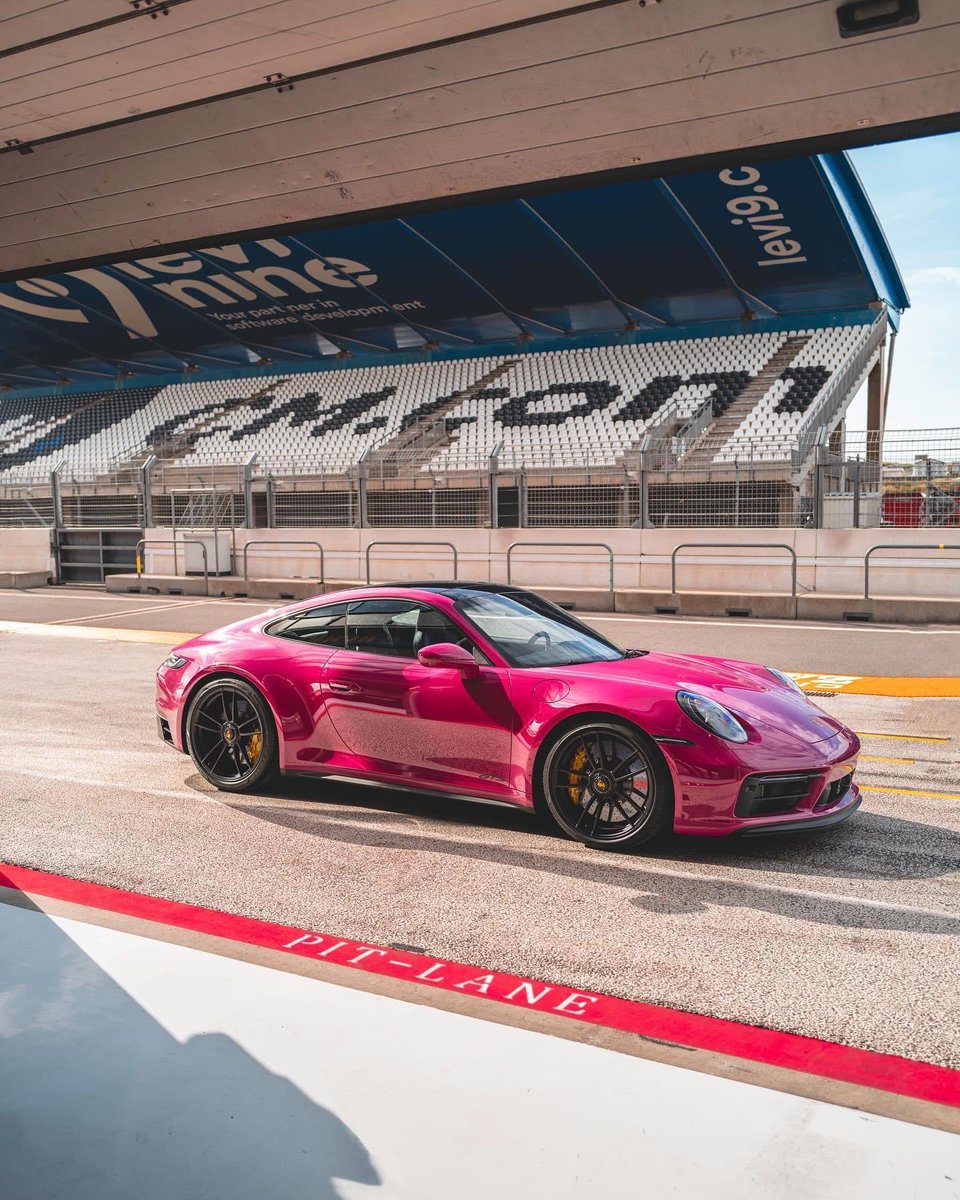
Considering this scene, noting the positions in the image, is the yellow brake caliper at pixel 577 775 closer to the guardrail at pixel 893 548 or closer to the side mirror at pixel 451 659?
the side mirror at pixel 451 659

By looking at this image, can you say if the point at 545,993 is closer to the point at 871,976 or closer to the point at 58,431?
the point at 871,976

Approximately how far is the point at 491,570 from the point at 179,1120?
1754 cm

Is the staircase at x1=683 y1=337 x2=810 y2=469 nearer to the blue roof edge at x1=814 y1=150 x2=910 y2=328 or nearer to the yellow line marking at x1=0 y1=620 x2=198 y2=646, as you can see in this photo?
the blue roof edge at x1=814 y1=150 x2=910 y2=328

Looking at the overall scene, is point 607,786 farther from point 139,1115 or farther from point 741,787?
point 139,1115

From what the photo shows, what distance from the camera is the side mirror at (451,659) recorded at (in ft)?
17.6

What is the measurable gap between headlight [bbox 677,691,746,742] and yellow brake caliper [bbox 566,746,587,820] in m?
0.52

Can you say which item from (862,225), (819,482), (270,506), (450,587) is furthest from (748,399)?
(450,587)

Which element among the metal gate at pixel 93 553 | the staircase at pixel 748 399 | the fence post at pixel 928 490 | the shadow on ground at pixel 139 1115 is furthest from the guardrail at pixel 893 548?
the metal gate at pixel 93 553

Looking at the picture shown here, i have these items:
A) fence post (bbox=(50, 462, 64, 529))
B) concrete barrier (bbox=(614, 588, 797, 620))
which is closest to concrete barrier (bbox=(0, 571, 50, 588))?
fence post (bbox=(50, 462, 64, 529))

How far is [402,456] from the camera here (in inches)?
1167

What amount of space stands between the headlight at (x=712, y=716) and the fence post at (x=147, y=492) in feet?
67.0

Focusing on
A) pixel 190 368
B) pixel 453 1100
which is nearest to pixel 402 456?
pixel 190 368

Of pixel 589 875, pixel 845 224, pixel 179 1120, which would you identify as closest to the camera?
pixel 179 1120

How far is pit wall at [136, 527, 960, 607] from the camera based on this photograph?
17031mm
